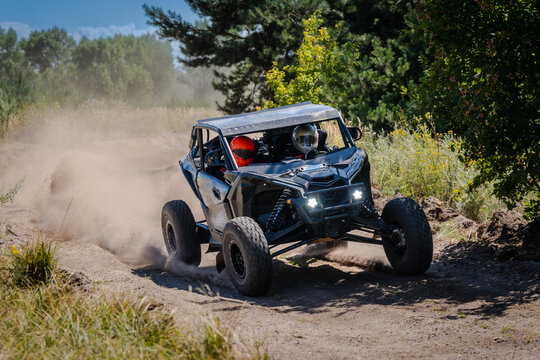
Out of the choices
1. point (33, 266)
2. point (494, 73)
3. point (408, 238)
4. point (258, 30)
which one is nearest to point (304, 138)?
point (408, 238)

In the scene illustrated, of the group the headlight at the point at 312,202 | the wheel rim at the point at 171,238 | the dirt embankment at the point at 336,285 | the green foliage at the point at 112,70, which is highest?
the green foliage at the point at 112,70

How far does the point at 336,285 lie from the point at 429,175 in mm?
4491

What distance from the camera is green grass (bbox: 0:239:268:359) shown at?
14.1 feet

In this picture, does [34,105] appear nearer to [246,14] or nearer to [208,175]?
[246,14]

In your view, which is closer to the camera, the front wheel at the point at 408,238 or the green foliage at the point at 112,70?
the front wheel at the point at 408,238

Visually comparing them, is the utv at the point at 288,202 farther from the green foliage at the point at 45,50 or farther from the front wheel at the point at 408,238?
the green foliage at the point at 45,50

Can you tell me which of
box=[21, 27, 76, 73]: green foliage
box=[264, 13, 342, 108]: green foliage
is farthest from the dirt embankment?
box=[21, 27, 76, 73]: green foliage

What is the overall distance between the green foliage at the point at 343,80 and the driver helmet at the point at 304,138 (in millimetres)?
7716

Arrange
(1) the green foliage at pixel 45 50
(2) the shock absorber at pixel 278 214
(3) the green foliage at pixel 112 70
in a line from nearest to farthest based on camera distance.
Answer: (2) the shock absorber at pixel 278 214 < (3) the green foliage at pixel 112 70 < (1) the green foliage at pixel 45 50

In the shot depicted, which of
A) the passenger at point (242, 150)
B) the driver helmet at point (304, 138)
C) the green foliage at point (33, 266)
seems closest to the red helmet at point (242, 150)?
the passenger at point (242, 150)

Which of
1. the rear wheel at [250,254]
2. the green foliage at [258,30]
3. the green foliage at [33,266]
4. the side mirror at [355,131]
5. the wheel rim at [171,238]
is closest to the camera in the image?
the green foliage at [33,266]

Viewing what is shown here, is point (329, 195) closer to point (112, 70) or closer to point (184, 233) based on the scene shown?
point (184, 233)

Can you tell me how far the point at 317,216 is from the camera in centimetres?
669

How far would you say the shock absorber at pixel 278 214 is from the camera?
272 inches
